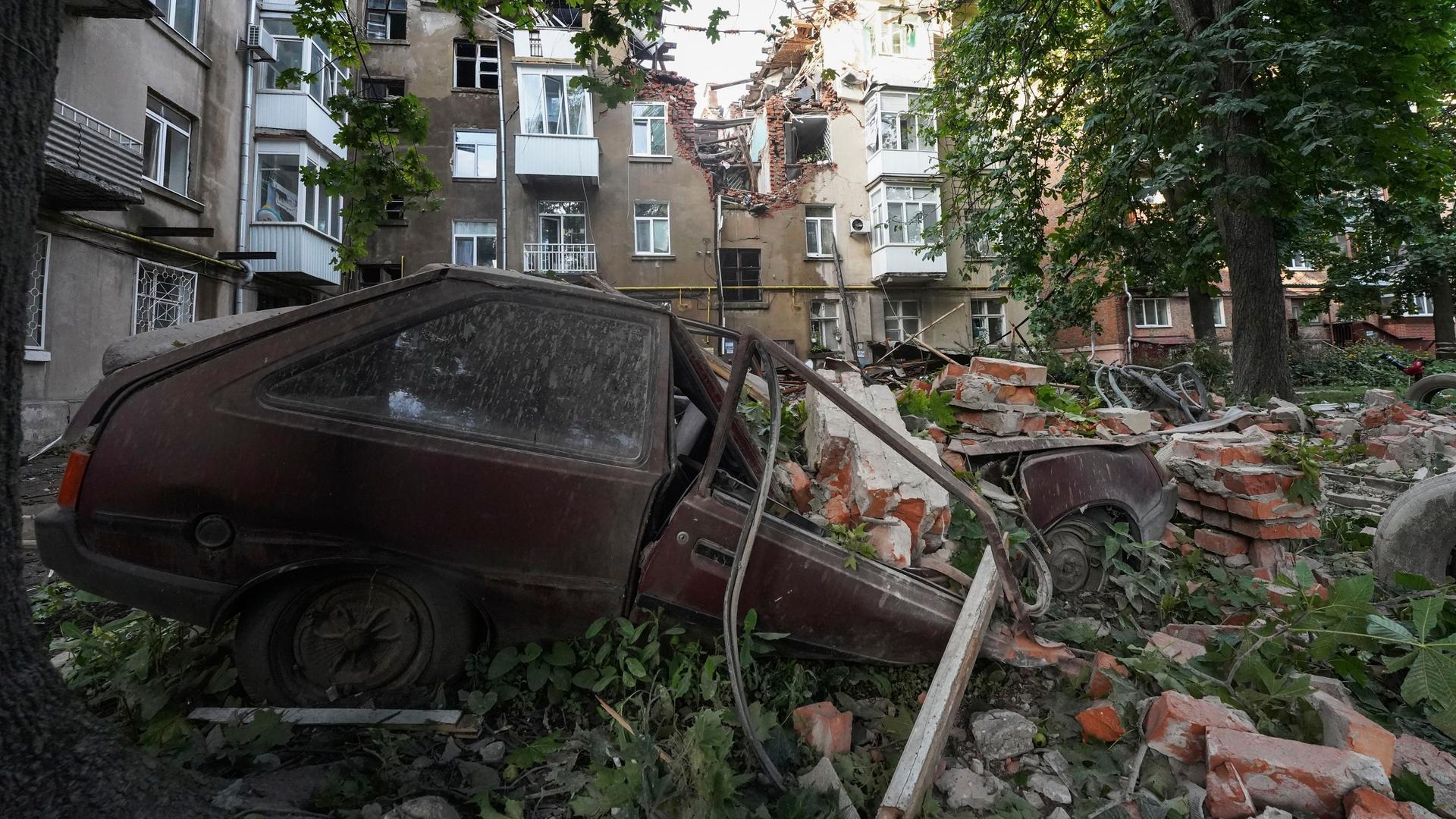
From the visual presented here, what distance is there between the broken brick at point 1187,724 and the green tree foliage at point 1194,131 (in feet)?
21.9

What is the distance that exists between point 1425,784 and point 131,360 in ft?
14.3

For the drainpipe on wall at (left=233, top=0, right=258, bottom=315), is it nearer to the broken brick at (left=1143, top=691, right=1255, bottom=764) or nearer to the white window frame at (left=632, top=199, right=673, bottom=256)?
the white window frame at (left=632, top=199, right=673, bottom=256)

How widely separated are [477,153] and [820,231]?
11.1 meters

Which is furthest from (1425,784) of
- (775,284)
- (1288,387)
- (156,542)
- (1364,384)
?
(1364,384)

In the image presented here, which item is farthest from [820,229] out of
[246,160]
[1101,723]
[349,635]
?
[349,635]

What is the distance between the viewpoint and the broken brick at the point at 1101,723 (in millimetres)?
2137

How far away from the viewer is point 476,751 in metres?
2.03

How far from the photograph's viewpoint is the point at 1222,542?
12.1ft

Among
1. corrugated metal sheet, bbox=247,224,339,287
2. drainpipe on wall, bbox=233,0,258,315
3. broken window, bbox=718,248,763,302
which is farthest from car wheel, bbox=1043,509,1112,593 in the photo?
broken window, bbox=718,248,763,302

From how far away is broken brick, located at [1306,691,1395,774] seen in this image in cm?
177

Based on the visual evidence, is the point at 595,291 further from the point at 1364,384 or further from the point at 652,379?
the point at 1364,384

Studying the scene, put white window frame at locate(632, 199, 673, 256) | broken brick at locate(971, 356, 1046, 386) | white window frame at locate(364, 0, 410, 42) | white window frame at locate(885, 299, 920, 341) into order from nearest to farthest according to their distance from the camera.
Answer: broken brick at locate(971, 356, 1046, 386) → white window frame at locate(364, 0, 410, 42) → white window frame at locate(632, 199, 673, 256) → white window frame at locate(885, 299, 920, 341)

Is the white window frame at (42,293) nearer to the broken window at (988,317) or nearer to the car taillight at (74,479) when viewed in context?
the car taillight at (74,479)

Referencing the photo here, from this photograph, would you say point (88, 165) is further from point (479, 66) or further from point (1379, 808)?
point (1379, 808)
